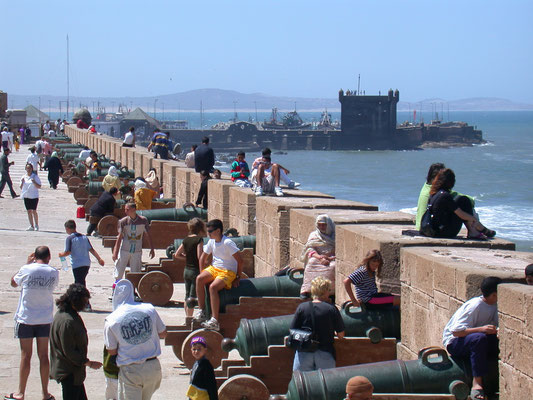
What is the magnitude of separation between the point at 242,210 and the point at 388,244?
5.15 metres

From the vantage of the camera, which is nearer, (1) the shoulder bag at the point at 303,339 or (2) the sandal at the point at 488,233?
(1) the shoulder bag at the point at 303,339

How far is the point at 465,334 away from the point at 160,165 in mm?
14043

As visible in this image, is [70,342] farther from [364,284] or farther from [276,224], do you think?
[276,224]

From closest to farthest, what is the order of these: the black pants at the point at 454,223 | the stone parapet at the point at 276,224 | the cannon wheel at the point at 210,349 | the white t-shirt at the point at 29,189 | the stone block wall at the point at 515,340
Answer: the stone block wall at the point at 515,340 < the black pants at the point at 454,223 < the cannon wheel at the point at 210,349 < the stone parapet at the point at 276,224 < the white t-shirt at the point at 29,189

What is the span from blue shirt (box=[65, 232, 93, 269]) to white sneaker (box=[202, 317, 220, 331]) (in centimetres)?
230

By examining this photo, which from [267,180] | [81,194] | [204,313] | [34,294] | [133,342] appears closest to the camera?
[133,342]

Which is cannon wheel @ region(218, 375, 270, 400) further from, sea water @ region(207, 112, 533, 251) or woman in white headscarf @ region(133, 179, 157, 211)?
sea water @ region(207, 112, 533, 251)

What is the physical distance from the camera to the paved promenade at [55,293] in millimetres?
7773

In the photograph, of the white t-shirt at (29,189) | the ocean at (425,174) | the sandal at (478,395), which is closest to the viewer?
the sandal at (478,395)

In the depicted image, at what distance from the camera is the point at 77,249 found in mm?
10016

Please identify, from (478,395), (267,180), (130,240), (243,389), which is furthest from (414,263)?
(267,180)

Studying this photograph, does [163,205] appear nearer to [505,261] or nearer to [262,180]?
[262,180]

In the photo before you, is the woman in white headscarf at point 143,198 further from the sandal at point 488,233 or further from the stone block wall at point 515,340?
the stone block wall at point 515,340

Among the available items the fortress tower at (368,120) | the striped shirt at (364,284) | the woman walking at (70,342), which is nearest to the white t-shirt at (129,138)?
the striped shirt at (364,284)
